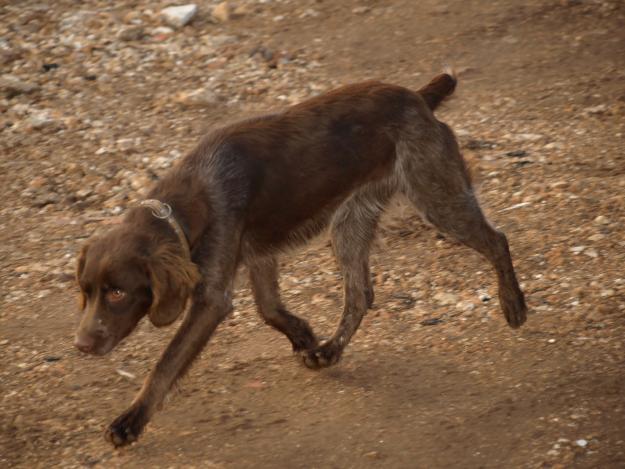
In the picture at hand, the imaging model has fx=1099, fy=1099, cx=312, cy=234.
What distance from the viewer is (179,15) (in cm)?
1018

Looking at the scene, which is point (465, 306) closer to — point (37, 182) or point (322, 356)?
point (322, 356)

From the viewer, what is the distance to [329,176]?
17.6 feet

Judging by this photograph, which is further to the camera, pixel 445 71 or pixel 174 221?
pixel 445 71

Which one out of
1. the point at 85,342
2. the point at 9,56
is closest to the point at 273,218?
the point at 85,342

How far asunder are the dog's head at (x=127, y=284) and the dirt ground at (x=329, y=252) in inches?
18.2

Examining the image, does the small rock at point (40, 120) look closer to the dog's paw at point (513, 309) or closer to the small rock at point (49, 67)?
the small rock at point (49, 67)

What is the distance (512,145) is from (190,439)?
12.2 ft

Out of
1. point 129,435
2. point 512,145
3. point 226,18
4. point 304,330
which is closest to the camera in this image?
point 129,435

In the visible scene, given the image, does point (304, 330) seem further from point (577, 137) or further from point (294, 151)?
point (577, 137)

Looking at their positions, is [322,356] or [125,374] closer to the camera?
[322,356]

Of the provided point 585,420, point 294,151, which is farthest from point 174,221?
point 585,420

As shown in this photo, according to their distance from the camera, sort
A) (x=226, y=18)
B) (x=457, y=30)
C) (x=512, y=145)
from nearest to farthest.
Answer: (x=512, y=145), (x=457, y=30), (x=226, y=18)

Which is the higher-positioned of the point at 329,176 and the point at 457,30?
the point at 329,176

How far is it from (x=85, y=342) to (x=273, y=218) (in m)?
1.14
